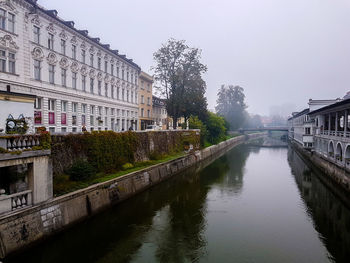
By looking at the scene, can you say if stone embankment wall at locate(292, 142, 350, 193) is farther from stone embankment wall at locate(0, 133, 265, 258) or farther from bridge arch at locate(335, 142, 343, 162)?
stone embankment wall at locate(0, 133, 265, 258)

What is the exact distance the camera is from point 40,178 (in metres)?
13.2

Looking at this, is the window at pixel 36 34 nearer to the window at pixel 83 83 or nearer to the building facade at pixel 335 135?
the window at pixel 83 83

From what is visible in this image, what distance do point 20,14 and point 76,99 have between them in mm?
11166

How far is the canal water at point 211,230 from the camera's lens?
42.5 feet

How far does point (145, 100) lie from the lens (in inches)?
2176

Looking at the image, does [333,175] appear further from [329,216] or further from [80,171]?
[80,171]

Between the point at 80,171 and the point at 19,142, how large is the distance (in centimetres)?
629

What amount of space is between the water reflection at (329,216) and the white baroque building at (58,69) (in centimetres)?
1831

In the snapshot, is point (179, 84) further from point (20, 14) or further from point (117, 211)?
point (117, 211)

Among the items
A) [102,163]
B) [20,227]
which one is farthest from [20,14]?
[20,227]

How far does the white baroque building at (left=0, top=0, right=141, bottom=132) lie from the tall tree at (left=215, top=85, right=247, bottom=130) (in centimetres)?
6296

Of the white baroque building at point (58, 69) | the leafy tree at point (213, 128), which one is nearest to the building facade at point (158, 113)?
the leafy tree at point (213, 128)

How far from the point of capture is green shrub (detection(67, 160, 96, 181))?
18.1 m

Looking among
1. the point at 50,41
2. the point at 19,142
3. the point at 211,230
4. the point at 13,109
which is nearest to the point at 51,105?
the point at 50,41
